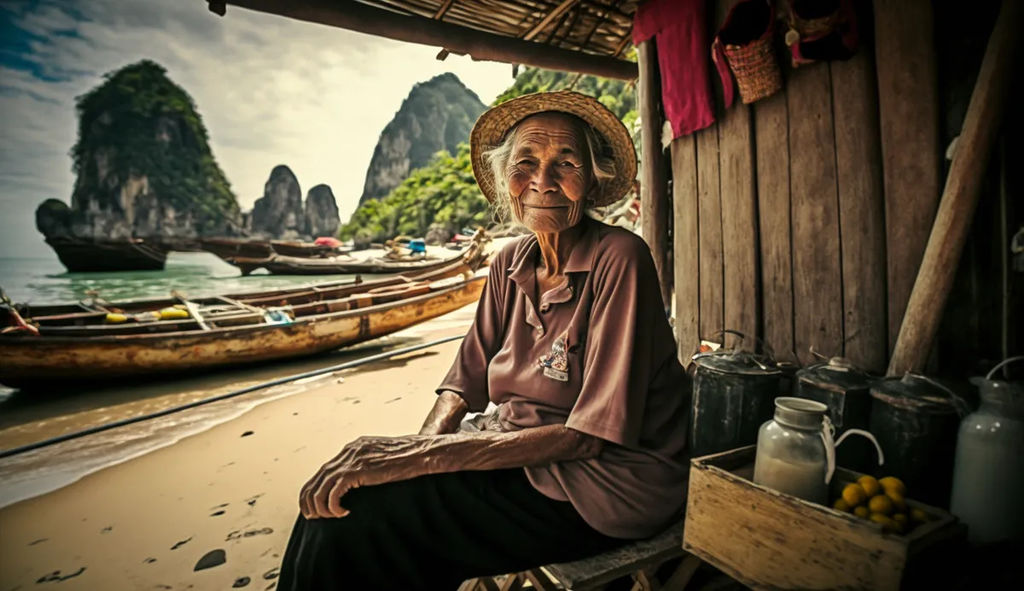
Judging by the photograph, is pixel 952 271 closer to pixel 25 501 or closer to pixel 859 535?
pixel 859 535

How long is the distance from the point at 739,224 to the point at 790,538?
2.09m

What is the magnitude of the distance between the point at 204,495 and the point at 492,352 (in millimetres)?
3070

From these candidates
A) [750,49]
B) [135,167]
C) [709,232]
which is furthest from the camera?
[135,167]

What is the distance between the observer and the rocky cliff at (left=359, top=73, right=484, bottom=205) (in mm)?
97375

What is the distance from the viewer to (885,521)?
1.15 m

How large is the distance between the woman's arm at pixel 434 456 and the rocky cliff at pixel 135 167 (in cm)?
9821

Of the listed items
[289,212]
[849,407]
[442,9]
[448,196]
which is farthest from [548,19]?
[289,212]

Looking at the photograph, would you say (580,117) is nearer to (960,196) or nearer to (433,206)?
(960,196)

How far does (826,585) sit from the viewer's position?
1160 millimetres

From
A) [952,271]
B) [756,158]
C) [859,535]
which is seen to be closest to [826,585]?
[859,535]

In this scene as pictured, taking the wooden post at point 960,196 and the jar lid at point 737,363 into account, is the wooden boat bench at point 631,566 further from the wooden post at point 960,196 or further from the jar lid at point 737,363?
the wooden post at point 960,196

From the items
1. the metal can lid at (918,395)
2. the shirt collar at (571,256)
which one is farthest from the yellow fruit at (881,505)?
the shirt collar at (571,256)

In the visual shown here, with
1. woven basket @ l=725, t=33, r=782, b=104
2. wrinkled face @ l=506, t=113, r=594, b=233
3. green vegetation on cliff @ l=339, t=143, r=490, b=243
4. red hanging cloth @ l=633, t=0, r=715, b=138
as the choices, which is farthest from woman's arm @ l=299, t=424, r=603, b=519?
green vegetation on cliff @ l=339, t=143, r=490, b=243

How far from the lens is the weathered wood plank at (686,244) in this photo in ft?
10.7
